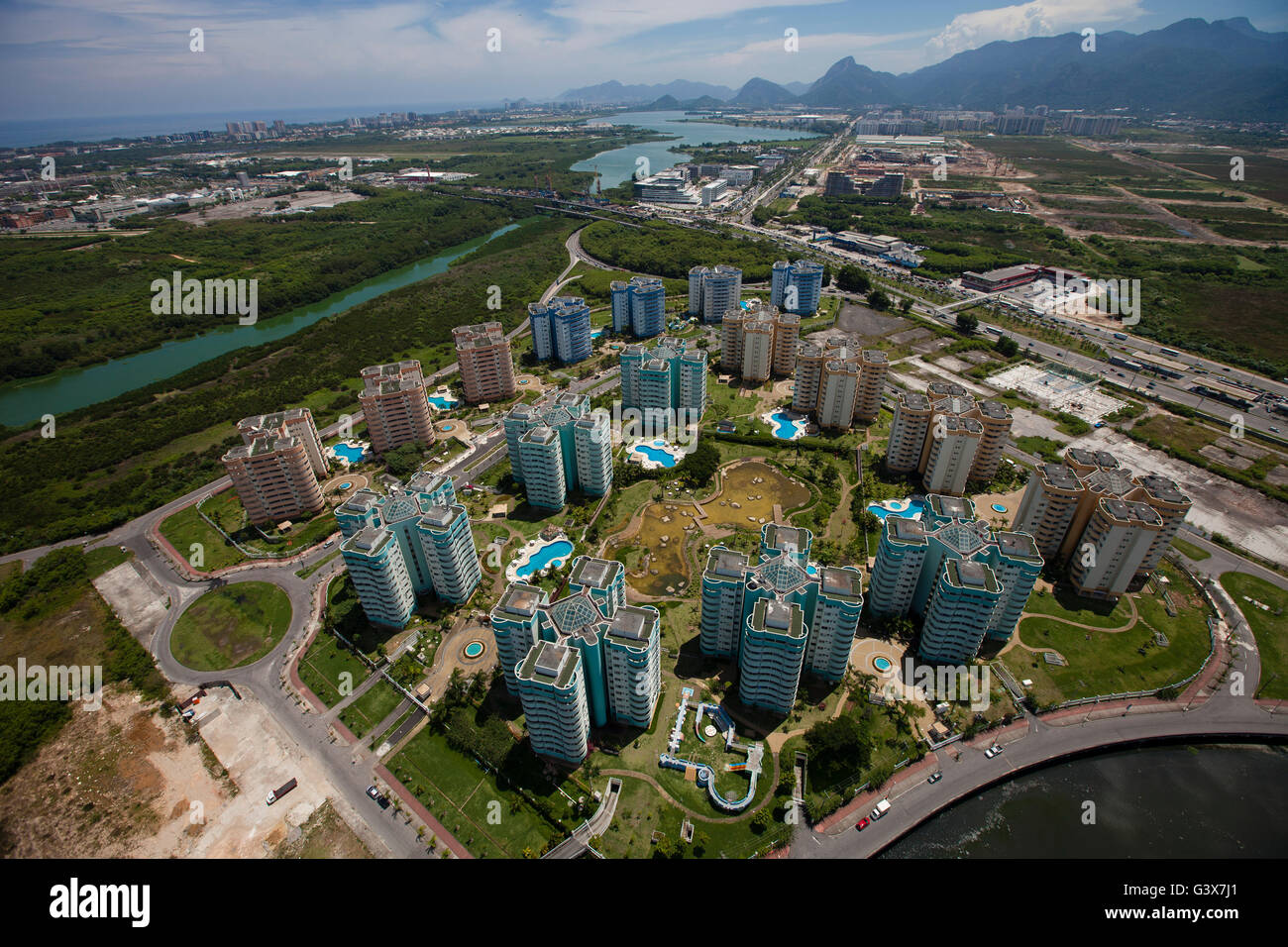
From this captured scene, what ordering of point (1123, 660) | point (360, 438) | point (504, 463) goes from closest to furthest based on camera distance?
point (1123, 660) → point (504, 463) → point (360, 438)

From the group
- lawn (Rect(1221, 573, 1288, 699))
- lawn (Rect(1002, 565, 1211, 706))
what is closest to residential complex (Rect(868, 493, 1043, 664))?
lawn (Rect(1002, 565, 1211, 706))

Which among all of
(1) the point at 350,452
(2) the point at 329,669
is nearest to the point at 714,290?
(1) the point at 350,452

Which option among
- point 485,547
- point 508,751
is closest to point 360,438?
point 485,547

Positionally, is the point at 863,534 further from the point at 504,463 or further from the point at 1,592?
the point at 1,592

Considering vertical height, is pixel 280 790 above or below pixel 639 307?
below

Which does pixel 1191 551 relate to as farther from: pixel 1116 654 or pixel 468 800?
pixel 468 800

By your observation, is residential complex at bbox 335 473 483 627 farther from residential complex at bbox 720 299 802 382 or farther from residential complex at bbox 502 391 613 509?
residential complex at bbox 720 299 802 382

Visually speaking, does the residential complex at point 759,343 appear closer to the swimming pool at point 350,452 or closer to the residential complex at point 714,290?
the residential complex at point 714,290

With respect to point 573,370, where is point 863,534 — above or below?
below
